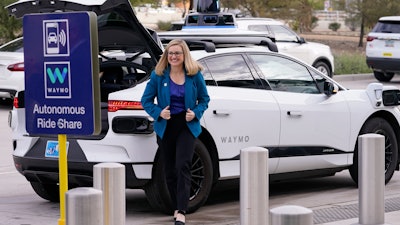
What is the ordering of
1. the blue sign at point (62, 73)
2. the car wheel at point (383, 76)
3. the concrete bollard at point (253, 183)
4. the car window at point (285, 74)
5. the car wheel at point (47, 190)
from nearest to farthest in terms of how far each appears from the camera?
1. the blue sign at point (62, 73)
2. the concrete bollard at point (253, 183)
3. the car wheel at point (47, 190)
4. the car window at point (285, 74)
5. the car wheel at point (383, 76)

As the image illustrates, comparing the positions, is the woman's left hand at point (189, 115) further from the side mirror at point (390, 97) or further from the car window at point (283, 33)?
the car window at point (283, 33)

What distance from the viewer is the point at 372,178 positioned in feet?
26.0

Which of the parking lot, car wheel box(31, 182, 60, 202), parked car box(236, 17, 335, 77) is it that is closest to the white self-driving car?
car wheel box(31, 182, 60, 202)

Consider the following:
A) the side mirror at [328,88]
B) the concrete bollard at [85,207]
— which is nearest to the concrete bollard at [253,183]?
the concrete bollard at [85,207]

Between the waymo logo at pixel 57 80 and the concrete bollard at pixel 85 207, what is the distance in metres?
1.89

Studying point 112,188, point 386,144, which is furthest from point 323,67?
point 112,188

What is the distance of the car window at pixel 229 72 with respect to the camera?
382 inches

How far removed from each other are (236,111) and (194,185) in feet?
2.65

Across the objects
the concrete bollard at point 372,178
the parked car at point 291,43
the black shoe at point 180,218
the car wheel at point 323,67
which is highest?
the concrete bollard at point 372,178

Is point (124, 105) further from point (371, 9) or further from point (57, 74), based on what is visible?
point (371, 9)

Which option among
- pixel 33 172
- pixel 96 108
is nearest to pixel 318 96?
pixel 33 172

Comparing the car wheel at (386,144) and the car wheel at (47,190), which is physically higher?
the car wheel at (386,144)

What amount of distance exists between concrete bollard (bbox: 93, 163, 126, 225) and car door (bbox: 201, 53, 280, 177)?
2.71m

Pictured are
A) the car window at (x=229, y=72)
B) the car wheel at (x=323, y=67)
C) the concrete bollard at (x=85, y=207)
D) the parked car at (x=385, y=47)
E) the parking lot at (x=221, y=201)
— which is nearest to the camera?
the concrete bollard at (x=85, y=207)
